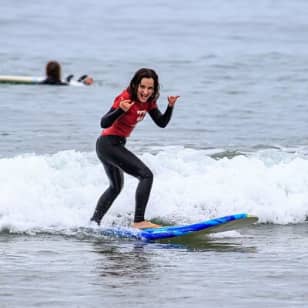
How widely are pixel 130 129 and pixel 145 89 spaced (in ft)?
1.73

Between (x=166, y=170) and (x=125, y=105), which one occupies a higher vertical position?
(x=125, y=105)

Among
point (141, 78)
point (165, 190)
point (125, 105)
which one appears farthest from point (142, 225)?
point (165, 190)

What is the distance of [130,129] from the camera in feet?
37.5

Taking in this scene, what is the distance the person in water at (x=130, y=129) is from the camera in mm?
11047

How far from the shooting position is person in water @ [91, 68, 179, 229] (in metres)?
11.0

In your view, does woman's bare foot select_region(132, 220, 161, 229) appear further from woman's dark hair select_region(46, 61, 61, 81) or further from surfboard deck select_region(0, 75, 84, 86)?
surfboard deck select_region(0, 75, 84, 86)

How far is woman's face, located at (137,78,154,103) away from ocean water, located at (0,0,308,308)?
1414 mm

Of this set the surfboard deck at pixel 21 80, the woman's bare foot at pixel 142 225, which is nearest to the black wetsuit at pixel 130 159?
the woman's bare foot at pixel 142 225

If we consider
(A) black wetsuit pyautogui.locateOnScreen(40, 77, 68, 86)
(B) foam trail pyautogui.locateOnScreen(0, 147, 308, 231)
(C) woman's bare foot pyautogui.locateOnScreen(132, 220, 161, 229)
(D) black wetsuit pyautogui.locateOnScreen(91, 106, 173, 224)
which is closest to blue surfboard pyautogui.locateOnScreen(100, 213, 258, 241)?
(C) woman's bare foot pyautogui.locateOnScreen(132, 220, 161, 229)

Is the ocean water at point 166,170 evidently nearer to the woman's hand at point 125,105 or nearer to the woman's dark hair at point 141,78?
the woman's hand at point 125,105

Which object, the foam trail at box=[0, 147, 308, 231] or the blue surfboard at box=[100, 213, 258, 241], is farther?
the foam trail at box=[0, 147, 308, 231]

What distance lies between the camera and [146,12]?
43.0 m

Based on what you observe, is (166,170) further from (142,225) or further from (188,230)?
(188,230)

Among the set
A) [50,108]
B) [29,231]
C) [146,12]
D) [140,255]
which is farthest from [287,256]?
[146,12]
